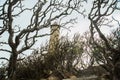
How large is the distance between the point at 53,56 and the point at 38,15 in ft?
22.3

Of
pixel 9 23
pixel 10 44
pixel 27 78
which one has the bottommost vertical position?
pixel 27 78

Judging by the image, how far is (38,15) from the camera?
59.1ft

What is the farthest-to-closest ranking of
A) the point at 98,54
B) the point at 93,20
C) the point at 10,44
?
1. the point at 98,54
2. the point at 93,20
3. the point at 10,44

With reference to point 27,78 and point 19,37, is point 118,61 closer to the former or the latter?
point 19,37

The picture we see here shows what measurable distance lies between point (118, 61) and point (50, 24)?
15.0 feet

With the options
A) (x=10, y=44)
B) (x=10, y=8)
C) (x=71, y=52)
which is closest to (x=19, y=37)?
(x=10, y=44)

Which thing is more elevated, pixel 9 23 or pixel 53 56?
pixel 9 23

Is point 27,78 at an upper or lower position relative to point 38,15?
lower

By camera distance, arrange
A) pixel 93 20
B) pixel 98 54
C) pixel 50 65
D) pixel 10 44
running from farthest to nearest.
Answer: pixel 50 65, pixel 98 54, pixel 93 20, pixel 10 44

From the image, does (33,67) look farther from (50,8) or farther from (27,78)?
(50,8)

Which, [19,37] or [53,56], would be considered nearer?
[19,37]

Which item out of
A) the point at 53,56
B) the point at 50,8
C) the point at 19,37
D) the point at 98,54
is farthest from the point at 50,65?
the point at 19,37

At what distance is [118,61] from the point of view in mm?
16703

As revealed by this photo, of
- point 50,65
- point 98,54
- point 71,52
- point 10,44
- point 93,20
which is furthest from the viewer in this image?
point 71,52
